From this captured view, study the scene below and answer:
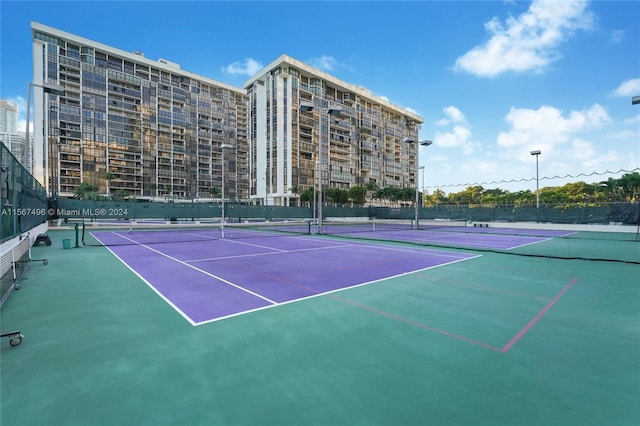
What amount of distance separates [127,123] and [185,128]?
18.3 metres

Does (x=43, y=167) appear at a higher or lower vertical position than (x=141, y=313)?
higher

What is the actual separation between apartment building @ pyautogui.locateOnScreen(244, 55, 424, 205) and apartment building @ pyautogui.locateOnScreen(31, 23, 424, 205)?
0.33 m

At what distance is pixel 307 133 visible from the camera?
9212cm

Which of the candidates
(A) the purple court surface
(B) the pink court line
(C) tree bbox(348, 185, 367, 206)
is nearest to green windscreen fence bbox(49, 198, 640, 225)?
(A) the purple court surface

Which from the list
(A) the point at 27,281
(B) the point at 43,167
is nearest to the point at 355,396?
(A) the point at 27,281

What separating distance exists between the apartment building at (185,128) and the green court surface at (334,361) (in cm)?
7469

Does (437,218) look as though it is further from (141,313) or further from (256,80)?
(256,80)

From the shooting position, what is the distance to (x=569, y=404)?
3139 mm

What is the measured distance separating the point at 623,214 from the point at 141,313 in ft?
116

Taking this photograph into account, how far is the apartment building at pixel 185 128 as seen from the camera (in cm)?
8781

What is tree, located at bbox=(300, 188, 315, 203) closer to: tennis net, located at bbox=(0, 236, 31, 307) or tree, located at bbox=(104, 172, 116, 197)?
tree, located at bbox=(104, 172, 116, 197)

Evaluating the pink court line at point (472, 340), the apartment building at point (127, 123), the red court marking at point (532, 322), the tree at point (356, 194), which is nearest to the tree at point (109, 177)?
the apartment building at point (127, 123)

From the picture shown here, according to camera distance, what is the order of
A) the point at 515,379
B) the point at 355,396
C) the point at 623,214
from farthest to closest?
the point at 623,214
the point at 515,379
the point at 355,396

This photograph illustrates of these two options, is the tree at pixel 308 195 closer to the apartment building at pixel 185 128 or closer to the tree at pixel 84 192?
the apartment building at pixel 185 128
